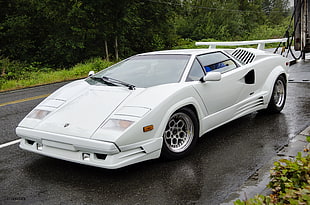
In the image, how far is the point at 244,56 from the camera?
5875 millimetres

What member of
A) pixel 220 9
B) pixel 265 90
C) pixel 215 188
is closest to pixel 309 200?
pixel 215 188

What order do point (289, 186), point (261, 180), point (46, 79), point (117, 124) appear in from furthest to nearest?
point (46, 79) → point (117, 124) → point (261, 180) → point (289, 186)

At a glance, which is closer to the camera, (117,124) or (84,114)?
(117,124)

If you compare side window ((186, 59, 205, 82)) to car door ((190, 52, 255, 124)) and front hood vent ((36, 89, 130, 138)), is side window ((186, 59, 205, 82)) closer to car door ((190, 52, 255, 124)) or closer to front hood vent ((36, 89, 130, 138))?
car door ((190, 52, 255, 124))

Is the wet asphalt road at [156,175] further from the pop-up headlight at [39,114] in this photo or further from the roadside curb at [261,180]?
the pop-up headlight at [39,114]

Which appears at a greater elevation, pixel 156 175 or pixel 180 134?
pixel 180 134

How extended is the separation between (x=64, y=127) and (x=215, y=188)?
1745 mm

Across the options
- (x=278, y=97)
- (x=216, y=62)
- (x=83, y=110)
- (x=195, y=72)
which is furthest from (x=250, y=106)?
(x=83, y=110)

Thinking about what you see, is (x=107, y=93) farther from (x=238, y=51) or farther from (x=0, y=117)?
(x=0, y=117)

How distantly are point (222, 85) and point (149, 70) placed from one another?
1.06 meters

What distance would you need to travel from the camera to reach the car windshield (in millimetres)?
4559

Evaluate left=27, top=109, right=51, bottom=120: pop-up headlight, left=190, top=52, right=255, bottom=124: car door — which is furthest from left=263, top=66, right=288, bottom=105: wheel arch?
left=27, top=109, right=51, bottom=120: pop-up headlight

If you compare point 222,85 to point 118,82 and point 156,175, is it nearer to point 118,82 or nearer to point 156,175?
point 118,82

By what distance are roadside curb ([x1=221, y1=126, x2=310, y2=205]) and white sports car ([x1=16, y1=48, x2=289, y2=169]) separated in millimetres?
965
